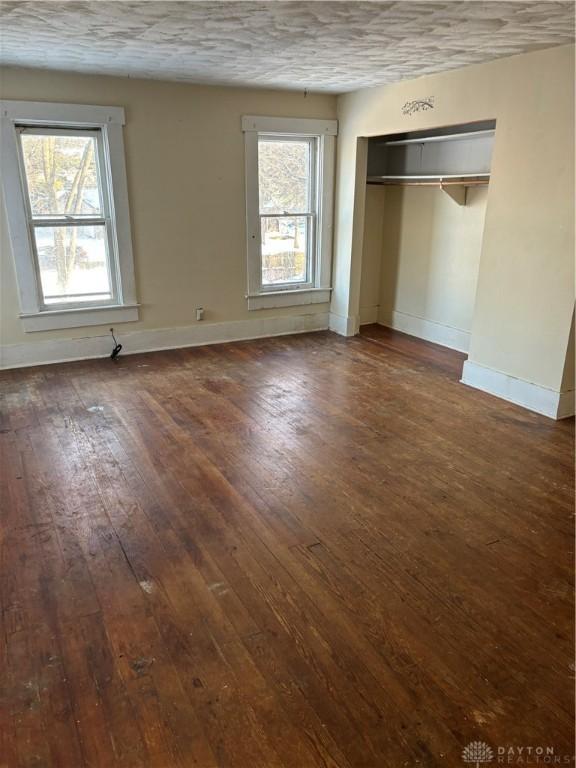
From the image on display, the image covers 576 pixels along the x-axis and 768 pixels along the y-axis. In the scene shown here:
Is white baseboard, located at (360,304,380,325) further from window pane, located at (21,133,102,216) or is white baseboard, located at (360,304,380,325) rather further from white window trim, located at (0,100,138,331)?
window pane, located at (21,133,102,216)

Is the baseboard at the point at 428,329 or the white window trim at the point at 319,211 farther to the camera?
the baseboard at the point at 428,329

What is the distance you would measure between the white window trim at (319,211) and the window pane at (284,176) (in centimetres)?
13

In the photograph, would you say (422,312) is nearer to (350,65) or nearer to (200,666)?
(350,65)

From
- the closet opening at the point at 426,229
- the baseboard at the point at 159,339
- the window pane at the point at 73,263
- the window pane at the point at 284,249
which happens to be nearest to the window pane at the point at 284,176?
the window pane at the point at 284,249

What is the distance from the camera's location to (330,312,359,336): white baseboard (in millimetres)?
5977

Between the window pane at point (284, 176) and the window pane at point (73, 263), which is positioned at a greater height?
the window pane at point (284, 176)

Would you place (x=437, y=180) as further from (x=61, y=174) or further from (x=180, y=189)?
(x=61, y=174)

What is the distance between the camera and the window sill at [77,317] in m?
4.78

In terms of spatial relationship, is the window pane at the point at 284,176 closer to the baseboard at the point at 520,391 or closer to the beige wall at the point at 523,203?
the beige wall at the point at 523,203

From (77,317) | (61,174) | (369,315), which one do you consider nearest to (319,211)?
(369,315)

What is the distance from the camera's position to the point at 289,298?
19.4 feet

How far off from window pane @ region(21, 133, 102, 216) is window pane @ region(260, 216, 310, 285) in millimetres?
1714

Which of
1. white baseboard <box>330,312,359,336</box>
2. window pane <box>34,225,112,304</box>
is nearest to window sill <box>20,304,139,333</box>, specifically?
window pane <box>34,225,112,304</box>

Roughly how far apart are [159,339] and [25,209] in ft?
5.34
